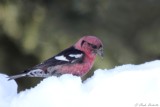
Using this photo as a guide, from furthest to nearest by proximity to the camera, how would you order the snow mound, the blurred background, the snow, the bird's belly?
the blurred background, the bird's belly, the snow mound, the snow

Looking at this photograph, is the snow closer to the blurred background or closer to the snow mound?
the snow mound

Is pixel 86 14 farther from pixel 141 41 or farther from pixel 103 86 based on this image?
pixel 103 86

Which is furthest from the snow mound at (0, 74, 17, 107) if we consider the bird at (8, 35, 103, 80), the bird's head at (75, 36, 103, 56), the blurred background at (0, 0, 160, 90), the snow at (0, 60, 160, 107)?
the blurred background at (0, 0, 160, 90)

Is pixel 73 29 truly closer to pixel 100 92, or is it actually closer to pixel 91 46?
pixel 91 46

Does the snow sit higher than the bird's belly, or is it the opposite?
the bird's belly

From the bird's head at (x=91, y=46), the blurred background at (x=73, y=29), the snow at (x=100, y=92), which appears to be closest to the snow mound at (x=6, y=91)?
the snow at (x=100, y=92)

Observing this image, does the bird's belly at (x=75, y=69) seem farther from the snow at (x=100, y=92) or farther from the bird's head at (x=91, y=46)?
the snow at (x=100, y=92)

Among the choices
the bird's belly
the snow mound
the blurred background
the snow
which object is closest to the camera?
the snow
